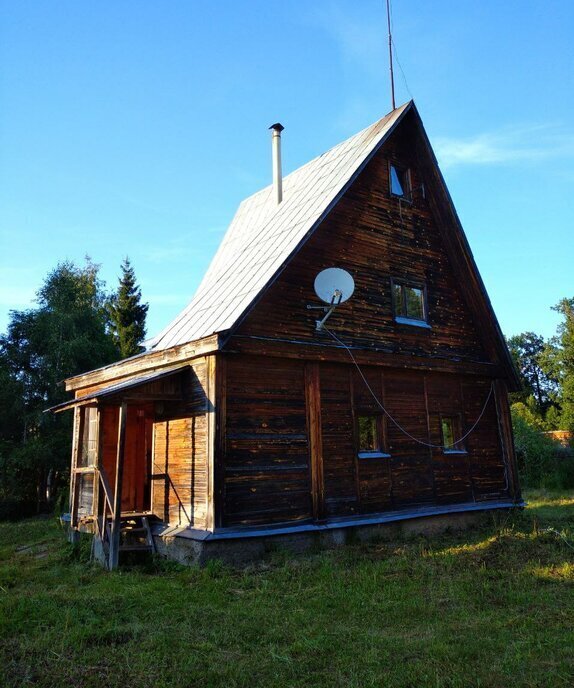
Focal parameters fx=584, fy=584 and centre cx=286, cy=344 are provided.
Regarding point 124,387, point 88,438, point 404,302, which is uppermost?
point 404,302

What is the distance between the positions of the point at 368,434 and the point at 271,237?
455 centimetres

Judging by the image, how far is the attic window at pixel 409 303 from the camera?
12.7 meters

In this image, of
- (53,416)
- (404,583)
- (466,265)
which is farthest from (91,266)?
(404,583)

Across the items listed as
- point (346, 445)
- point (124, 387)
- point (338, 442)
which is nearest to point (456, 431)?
point (346, 445)

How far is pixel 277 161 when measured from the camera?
1531 cm

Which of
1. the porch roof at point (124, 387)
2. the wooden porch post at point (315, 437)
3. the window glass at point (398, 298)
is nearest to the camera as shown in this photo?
the porch roof at point (124, 387)

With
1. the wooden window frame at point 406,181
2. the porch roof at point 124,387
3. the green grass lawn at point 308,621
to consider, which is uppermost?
the wooden window frame at point 406,181

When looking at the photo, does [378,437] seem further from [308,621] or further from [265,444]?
[308,621]

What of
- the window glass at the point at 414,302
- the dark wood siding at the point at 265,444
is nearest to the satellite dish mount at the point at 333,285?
the dark wood siding at the point at 265,444

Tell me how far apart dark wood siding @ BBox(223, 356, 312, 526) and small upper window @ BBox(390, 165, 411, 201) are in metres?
5.29

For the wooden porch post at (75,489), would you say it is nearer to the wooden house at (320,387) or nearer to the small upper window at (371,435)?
the wooden house at (320,387)

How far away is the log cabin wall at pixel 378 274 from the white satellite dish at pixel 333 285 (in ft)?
1.40

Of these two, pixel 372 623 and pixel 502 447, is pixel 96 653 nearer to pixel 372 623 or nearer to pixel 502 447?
pixel 372 623

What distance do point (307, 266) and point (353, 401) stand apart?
2762mm
